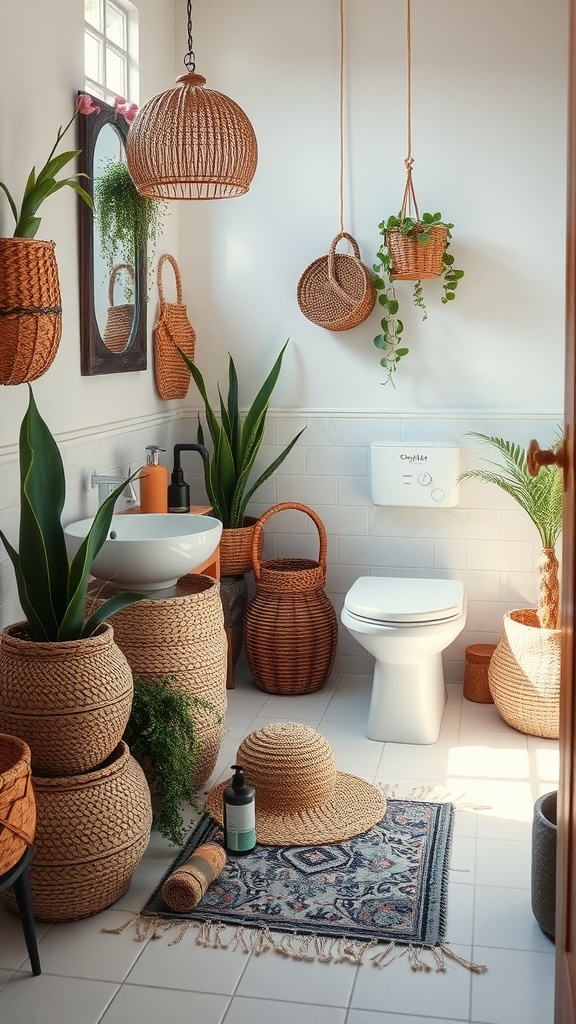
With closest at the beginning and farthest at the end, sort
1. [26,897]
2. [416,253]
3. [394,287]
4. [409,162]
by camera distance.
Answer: [26,897] → [416,253] → [409,162] → [394,287]

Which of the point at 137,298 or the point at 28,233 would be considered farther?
the point at 137,298

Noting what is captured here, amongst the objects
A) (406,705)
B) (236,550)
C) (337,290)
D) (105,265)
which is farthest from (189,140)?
(406,705)

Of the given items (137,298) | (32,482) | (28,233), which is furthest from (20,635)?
(137,298)

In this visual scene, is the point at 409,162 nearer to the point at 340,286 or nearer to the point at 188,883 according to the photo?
the point at 340,286

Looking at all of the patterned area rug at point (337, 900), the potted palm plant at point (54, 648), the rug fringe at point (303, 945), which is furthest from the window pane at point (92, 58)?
the rug fringe at point (303, 945)

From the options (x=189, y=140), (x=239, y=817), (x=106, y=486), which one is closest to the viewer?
(x=239, y=817)

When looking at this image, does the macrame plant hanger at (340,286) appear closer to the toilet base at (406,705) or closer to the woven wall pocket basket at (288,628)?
the woven wall pocket basket at (288,628)

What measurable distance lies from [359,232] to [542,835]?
2.58 m

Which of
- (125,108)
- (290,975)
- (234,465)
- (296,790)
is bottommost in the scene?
(290,975)

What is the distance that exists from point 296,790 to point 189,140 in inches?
79.1

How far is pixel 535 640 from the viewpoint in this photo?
3723mm

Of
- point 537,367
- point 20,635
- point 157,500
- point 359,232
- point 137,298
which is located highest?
point 359,232

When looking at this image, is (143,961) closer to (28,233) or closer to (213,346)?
(28,233)

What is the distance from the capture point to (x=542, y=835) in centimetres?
244
